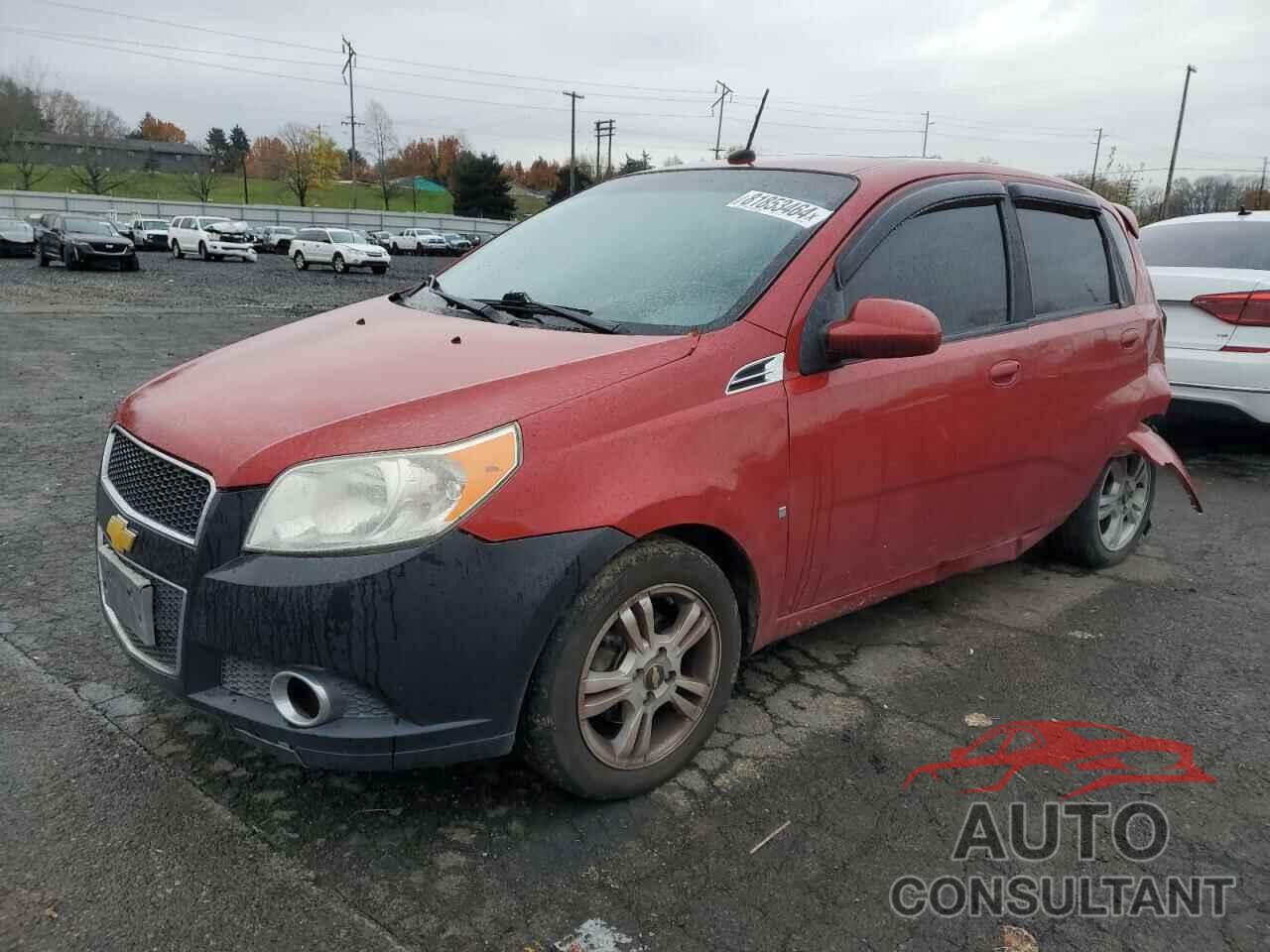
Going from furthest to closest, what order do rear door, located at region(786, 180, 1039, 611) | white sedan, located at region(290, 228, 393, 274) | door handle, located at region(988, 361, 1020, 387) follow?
white sedan, located at region(290, 228, 393, 274) < door handle, located at region(988, 361, 1020, 387) < rear door, located at region(786, 180, 1039, 611)

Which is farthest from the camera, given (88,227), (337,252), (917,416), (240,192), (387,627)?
(240,192)

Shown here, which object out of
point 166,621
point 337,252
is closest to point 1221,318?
point 166,621

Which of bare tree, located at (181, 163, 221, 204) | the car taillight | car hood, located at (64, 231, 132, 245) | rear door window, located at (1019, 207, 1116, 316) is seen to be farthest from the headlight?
bare tree, located at (181, 163, 221, 204)

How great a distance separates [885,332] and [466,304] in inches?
54.5

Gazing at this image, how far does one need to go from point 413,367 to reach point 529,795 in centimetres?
119

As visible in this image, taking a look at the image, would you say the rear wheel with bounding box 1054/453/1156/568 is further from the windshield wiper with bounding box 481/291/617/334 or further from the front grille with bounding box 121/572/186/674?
the front grille with bounding box 121/572/186/674

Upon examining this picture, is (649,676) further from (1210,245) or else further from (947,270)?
(1210,245)

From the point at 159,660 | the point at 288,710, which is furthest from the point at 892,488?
the point at 159,660

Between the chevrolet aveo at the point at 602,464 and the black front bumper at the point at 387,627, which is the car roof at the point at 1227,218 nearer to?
the chevrolet aveo at the point at 602,464

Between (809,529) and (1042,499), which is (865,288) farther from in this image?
(1042,499)

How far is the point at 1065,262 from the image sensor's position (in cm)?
396

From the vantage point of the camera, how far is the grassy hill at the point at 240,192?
8188 centimetres

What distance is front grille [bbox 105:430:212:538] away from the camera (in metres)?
2.31

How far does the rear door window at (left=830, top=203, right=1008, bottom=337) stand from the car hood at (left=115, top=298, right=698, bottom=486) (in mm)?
814
